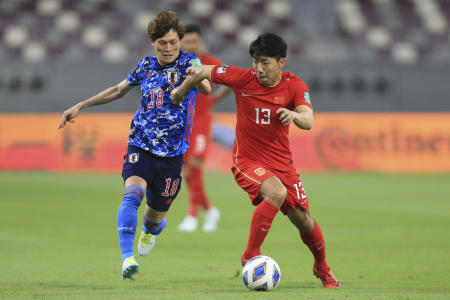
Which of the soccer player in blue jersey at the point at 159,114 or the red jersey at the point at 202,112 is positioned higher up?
the soccer player in blue jersey at the point at 159,114

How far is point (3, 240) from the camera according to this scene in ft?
26.3

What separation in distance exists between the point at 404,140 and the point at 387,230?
10192 millimetres

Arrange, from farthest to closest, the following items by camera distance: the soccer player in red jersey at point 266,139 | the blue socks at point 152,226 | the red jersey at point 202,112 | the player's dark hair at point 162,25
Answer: the red jersey at point 202,112, the blue socks at point 152,226, the player's dark hair at point 162,25, the soccer player in red jersey at point 266,139

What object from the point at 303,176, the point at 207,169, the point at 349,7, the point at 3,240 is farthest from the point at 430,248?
the point at 349,7

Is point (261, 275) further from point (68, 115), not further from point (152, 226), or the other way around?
point (68, 115)

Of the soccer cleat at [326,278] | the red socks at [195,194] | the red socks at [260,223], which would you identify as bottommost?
the red socks at [195,194]

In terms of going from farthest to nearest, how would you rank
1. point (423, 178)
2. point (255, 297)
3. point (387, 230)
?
point (423, 178) → point (387, 230) → point (255, 297)

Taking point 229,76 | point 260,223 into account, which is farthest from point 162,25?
point 260,223

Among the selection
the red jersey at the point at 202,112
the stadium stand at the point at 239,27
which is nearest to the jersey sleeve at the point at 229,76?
the red jersey at the point at 202,112

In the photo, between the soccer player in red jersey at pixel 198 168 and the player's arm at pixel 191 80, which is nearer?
the player's arm at pixel 191 80

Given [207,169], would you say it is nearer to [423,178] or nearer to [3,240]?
[423,178]

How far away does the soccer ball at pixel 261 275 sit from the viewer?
5.11m

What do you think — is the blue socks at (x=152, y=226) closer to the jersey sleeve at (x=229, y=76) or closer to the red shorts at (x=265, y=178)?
the red shorts at (x=265, y=178)

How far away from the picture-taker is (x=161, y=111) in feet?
18.8
